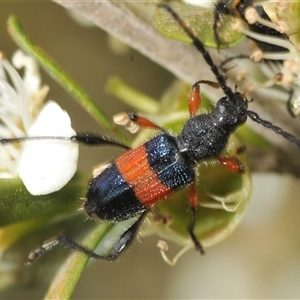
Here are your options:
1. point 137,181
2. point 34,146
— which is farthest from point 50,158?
point 137,181

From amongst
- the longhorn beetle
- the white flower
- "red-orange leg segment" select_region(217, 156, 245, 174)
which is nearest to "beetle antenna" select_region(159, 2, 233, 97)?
the longhorn beetle

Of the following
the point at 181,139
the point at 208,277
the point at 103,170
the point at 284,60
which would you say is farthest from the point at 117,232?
the point at 208,277

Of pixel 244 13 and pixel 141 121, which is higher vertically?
pixel 244 13

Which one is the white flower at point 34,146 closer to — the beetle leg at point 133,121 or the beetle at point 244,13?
the beetle leg at point 133,121

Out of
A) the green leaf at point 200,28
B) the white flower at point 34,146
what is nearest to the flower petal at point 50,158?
the white flower at point 34,146

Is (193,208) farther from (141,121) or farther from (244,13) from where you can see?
(244,13)
